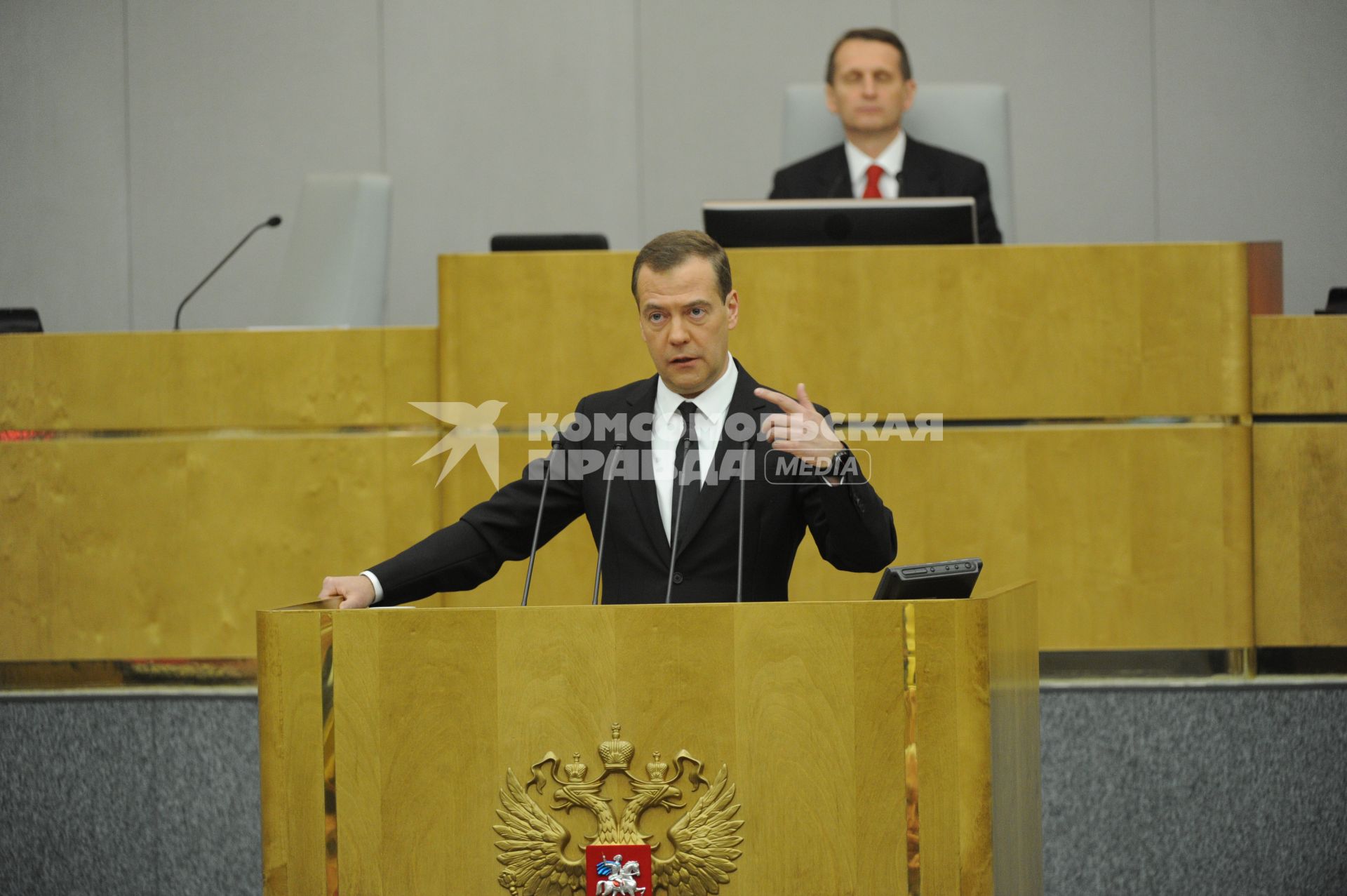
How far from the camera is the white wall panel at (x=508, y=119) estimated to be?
5453 mm

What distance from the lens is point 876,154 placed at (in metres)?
3.86

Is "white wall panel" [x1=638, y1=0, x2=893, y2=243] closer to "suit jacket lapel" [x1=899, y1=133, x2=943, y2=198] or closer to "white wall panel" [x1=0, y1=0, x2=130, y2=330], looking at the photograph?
"suit jacket lapel" [x1=899, y1=133, x2=943, y2=198]

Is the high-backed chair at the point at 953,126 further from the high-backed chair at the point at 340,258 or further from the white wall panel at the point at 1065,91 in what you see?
the white wall panel at the point at 1065,91

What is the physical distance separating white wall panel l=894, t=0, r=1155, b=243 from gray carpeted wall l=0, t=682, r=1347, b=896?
8.87 feet

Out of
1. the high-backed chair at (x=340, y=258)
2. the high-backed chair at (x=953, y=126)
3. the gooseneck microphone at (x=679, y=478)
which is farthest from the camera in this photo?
the high-backed chair at (x=340, y=258)

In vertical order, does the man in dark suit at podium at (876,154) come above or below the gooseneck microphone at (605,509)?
above

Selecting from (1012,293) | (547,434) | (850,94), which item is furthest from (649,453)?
(850,94)

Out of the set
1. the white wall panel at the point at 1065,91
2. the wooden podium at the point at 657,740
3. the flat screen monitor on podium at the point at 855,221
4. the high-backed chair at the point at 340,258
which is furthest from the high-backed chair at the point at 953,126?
the wooden podium at the point at 657,740

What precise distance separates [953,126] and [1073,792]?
1953mm

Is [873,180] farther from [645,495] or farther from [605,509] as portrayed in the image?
[605,509]

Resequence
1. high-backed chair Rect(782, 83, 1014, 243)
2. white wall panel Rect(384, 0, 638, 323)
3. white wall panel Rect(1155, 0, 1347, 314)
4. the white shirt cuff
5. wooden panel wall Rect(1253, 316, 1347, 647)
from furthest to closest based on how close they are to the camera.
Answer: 1. white wall panel Rect(384, 0, 638, 323)
2. white wall panel Rect(1155, 0, 1347, 314)
3. high-backed chair Rect(782, 83, 1014, 243)
4. wooden panel wall Rect(1253, 316, 1347, 647)
5. the white shirt cuff

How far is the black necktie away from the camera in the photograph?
7.00 feet

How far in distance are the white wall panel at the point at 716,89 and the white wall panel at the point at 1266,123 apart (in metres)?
1.26

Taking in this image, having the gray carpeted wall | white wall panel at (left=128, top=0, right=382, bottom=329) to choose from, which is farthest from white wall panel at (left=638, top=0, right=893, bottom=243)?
the gray carpeted wall
